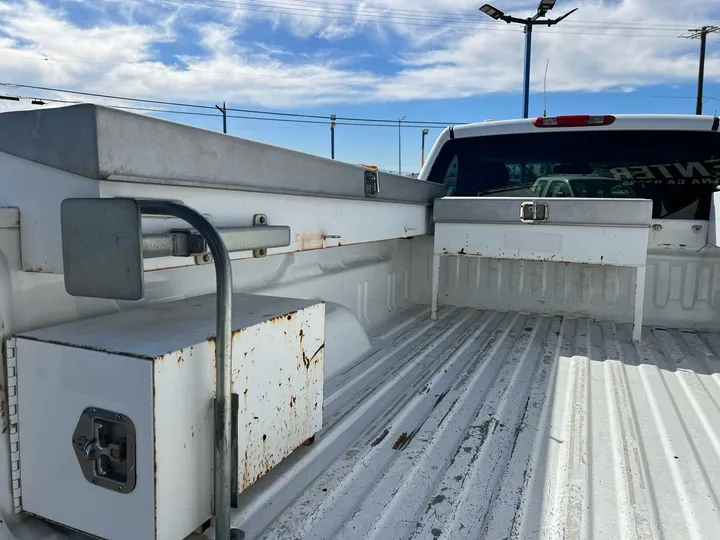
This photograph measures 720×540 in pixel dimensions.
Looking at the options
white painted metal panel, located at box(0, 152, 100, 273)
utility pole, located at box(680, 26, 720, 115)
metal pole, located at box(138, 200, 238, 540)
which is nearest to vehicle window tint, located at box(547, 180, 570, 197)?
metal pole, located at box(138, 200, 238, 540)

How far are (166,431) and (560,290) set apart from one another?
10.8ft

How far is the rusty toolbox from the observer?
1120mm

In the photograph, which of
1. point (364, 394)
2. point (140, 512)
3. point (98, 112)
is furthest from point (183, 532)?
point (364, 394)

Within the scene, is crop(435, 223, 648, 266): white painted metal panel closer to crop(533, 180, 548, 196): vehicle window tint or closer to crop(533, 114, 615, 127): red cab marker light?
crop(533, 180, 548, 196): vehicle window tint

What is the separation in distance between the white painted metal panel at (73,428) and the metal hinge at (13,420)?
1 cm

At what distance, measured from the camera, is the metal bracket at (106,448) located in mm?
1133

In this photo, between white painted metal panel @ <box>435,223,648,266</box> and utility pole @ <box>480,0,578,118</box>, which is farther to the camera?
utility pole @ <box>480,0,578,118</box>

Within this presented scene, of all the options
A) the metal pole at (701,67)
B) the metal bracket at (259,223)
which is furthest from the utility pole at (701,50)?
the metal bracket at (259,223)

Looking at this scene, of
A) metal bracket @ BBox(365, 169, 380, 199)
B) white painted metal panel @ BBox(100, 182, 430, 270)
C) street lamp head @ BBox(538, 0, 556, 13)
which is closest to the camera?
white painted metal panel @ BBox(100, 182, 430, 270)

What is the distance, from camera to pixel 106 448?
1136mm

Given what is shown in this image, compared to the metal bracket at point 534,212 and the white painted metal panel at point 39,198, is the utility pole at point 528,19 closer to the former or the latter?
the metal bracket at point 534,212

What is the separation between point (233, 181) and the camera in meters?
1.64

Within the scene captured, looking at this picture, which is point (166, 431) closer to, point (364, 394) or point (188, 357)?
point (188, 357)

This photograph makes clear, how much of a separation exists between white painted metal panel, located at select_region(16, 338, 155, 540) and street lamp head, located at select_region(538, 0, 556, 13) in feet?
37.3
